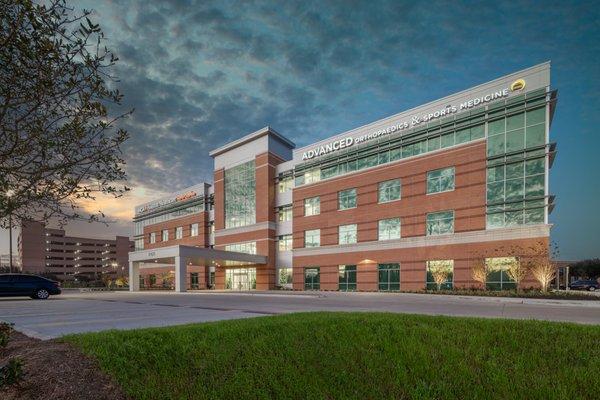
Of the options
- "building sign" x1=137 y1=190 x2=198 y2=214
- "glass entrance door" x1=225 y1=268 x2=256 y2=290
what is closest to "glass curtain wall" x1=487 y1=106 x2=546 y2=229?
"glass entrance door" x1=225 y1=268 x2=256 y2=290

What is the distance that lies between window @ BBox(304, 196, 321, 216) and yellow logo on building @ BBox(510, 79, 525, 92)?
21.2 meters

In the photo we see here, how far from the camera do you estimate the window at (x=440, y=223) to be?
97.3 feet

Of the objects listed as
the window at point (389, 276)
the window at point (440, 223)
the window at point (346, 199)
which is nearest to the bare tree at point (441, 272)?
the window at point (440, 223)

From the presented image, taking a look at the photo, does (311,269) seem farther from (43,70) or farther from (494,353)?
(43,70)

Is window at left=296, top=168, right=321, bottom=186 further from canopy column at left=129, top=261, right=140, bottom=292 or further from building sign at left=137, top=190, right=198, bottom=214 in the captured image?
canopy column at left=129, top=261, right=140, bottom=292

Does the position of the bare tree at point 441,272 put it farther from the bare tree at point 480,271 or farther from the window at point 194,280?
the window at point 194,280

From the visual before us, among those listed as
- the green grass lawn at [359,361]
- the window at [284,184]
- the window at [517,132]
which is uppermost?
the window at [517,132]

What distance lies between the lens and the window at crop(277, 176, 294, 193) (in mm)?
43156

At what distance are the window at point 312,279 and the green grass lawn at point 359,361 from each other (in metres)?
31.9

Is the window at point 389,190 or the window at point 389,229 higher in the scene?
the window at point 389,190

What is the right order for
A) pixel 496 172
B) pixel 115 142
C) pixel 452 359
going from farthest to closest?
pixel 496 172 → pixel 452 359 → pixel 115 142

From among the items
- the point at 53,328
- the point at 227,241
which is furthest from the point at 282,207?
the point at 53,328

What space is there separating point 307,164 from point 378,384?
3660cm

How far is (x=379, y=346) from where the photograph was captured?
20.6ft
